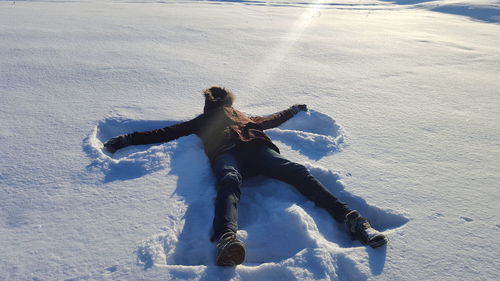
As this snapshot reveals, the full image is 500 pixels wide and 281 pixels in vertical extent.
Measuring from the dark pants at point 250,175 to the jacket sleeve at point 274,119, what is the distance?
21.5 inches

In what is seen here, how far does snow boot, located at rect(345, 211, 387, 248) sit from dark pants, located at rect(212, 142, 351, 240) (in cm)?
6

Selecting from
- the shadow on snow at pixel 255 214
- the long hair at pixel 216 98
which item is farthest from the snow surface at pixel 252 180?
the long hair at pixel 216 98

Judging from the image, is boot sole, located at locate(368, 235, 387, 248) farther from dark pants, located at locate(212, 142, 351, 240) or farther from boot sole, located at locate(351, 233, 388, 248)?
dark pants, located at locate(212, 142, 351, 240)

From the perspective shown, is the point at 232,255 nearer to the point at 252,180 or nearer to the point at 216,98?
the point at 252,180

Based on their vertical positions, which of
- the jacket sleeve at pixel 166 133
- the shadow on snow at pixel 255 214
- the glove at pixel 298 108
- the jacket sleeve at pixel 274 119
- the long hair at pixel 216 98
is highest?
the long hair at pixel 216 98

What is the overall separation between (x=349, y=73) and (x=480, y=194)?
2931mm

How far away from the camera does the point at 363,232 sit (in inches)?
87.3

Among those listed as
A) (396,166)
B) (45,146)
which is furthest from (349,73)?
(45,146)

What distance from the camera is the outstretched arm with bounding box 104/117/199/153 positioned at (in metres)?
3.05

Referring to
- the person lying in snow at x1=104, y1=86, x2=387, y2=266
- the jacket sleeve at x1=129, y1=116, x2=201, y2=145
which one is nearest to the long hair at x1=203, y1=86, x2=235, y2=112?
the person lying in snow at x1=104, y1=86, x2=387, y2=266

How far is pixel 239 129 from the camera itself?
9.77 feet

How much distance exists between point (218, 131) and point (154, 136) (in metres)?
0.54

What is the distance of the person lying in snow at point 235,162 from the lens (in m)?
2.15

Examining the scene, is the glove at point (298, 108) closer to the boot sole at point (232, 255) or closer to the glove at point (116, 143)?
the glove at point (116, 143)
